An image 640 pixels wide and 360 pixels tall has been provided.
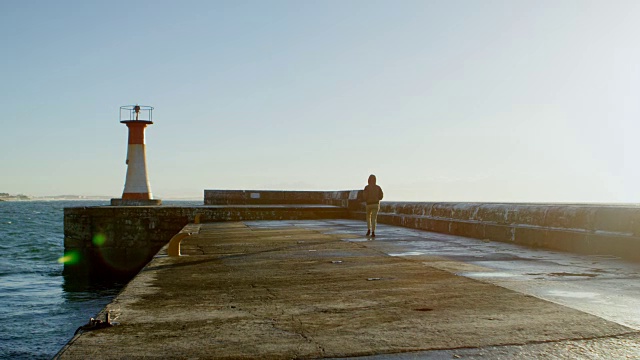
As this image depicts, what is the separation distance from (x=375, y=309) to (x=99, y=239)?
18428 millimetres

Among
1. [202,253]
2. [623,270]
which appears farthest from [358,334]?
[202,253]

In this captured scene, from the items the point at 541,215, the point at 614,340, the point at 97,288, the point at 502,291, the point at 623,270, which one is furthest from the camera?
the point at 97,288

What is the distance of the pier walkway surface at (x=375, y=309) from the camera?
11.0 feet

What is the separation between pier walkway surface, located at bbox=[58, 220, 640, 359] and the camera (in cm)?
336

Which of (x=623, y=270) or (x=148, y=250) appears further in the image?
(x=148, y=250)

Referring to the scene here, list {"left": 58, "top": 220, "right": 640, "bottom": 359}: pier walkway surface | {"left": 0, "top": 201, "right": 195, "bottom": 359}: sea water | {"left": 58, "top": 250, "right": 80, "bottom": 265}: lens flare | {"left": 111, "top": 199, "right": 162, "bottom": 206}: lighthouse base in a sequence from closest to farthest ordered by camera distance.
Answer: {"left": 58, "top": 220, "right": 640, "bottom": 359}: pier walkway surface, {"left": 0, "top": 201, "right": 195, "bottom": 359}: sea water, {"left": 58, "top": 250, "right": 80, "bottom": 265}: lens flare, {"left": 111, "top": 199, "right": 162, "bottom": 206}: lighthouse base

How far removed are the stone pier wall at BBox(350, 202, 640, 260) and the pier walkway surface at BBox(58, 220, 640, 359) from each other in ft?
1.68

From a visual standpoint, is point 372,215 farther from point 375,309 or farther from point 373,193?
point 375,309

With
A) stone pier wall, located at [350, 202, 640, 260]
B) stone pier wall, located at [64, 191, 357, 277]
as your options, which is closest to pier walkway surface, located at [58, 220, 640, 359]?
stone pier wall, located at [350, 202, 640, 260]

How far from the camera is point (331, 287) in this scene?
554 cm

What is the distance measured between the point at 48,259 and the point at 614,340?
81.8 feet

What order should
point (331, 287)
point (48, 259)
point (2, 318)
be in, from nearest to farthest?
point (331, 287) → point (2, 318) → point (48, 259)

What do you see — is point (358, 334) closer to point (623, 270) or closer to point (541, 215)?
point (623, 270)

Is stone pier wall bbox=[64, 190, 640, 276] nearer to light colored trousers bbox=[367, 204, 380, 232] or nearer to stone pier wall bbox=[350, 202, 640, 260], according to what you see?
stone pier wall bbox=[350, 202, 640, 260]
